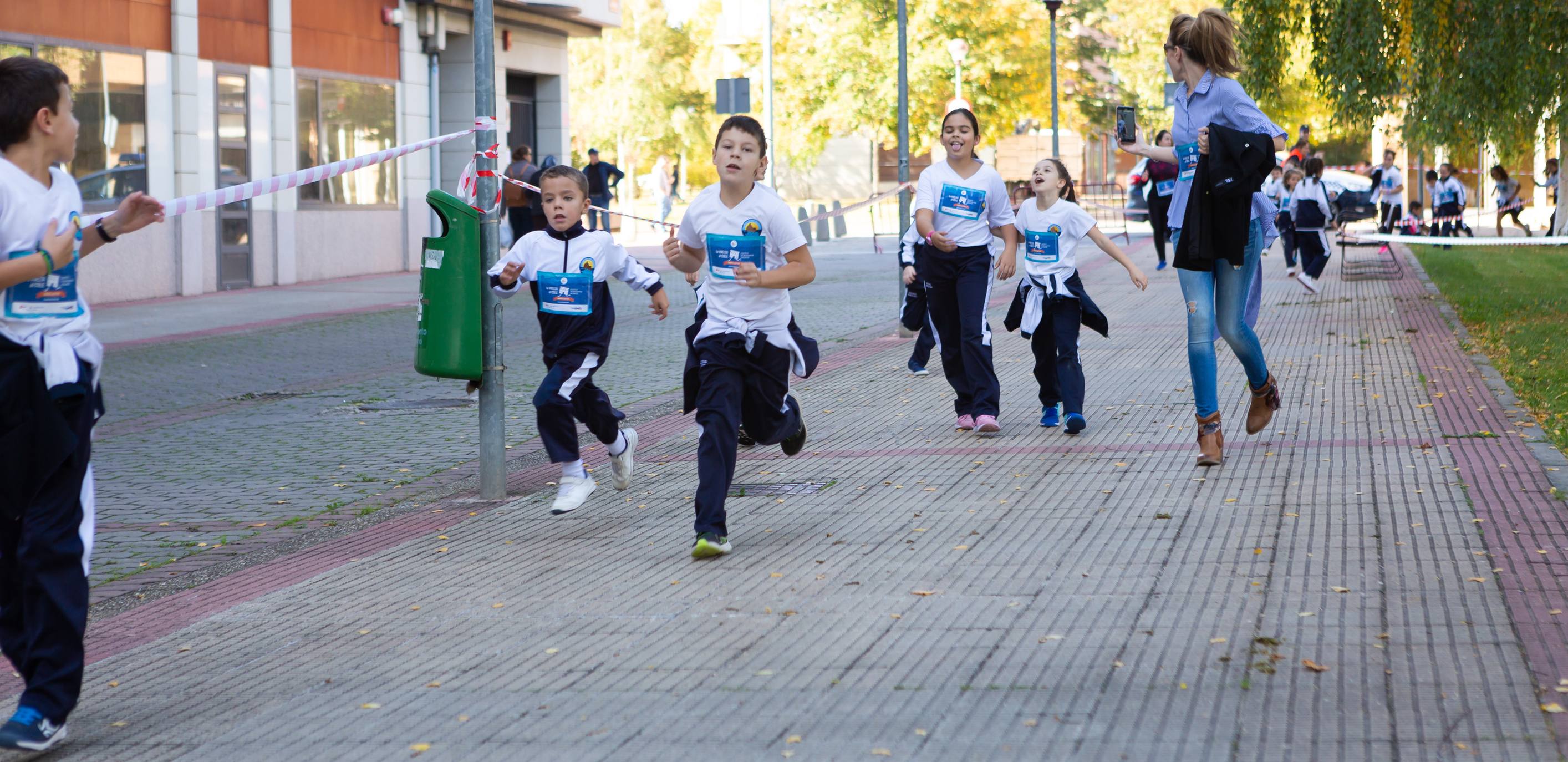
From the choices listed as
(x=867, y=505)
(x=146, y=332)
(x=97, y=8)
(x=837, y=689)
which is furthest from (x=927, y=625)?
(x=97, y=8)

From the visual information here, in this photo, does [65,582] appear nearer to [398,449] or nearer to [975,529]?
[975,529]

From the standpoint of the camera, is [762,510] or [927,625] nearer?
[927,625]

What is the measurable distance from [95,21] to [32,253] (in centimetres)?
1742

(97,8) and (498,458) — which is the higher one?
(97,8)

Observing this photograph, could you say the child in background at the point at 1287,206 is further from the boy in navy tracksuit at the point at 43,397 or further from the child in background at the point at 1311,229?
the boy in navy tracksuit at the point at 43,397

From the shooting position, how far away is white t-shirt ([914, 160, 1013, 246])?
355 inches

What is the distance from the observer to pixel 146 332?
16531mm

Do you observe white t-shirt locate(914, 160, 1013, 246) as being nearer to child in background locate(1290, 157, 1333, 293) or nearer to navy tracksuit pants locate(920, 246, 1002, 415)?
navy tracksuit pants locate(920, 246, 1002, 415)

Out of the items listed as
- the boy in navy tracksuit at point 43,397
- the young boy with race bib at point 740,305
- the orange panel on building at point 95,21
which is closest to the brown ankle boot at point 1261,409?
the young boy with race bib at point 740,305

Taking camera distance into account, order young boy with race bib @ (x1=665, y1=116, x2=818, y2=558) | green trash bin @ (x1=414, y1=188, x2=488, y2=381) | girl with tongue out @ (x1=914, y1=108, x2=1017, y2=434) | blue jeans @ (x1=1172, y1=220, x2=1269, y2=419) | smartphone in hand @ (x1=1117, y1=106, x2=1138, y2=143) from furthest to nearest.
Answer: girl with tongue out @ (x1=914, y1=108, x2=1017, y2=434) < blue jeans @ (x1=1172, y1=220, x2=1269, y2=419) < smartphone in hand @ (x1=1117, y1=106, x2=1138, y2=143) < green trash bin @ (x1=414, y1=188, x2=488, y2=381) < young boy with race bib @ (x1=665, y1=116, x2=818, y2=558)

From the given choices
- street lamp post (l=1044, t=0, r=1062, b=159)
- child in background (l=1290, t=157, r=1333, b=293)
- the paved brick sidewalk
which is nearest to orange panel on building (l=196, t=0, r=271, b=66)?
child in background (l=1290, t=157, r=1333, b=293)

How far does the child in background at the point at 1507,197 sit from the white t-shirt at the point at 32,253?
3115 centimetres

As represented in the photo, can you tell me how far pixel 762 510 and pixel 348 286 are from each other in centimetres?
1729

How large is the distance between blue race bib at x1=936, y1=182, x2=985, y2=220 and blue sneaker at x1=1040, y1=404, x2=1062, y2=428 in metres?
1.08
